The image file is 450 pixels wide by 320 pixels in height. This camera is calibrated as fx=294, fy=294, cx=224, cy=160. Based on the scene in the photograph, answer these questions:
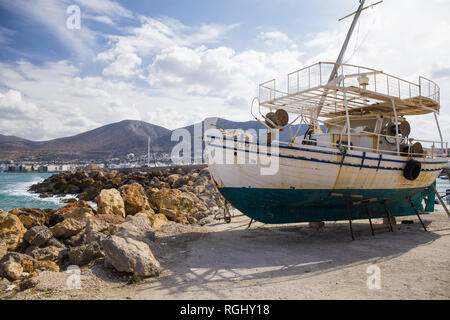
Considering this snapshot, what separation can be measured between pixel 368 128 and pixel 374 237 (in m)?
4.25

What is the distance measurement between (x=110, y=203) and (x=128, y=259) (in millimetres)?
6781

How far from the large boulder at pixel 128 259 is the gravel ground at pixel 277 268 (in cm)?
18

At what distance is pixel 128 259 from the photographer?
5.39 meters

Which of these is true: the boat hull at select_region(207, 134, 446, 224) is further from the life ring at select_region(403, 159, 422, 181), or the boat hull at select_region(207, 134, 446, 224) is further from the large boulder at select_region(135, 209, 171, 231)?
the large boulder at select_region(135, 209, 171, 231)

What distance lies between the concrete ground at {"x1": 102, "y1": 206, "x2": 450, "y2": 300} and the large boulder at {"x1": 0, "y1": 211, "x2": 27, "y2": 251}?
381cm

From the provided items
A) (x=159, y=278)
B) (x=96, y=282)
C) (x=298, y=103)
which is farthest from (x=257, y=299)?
(x=298, y=103)

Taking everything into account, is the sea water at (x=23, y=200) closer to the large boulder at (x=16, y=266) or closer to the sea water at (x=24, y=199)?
the sea water at (x=24, y=199)

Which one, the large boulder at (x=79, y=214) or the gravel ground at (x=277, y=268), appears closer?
the gravel ground at (x=277, y=268)

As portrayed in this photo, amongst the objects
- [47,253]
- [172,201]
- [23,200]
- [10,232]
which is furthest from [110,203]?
[23,200]

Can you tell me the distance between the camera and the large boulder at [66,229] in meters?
8.45

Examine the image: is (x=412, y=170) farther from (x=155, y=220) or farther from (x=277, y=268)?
(x=155, y=220)

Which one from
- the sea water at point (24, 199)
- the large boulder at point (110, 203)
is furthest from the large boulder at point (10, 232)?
the sea water at point (24, 199)

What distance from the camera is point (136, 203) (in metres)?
12.5

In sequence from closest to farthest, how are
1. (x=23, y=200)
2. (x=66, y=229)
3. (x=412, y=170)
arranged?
(x=66, y=229)
(x=412, y=170)
(x=23, y=200)
